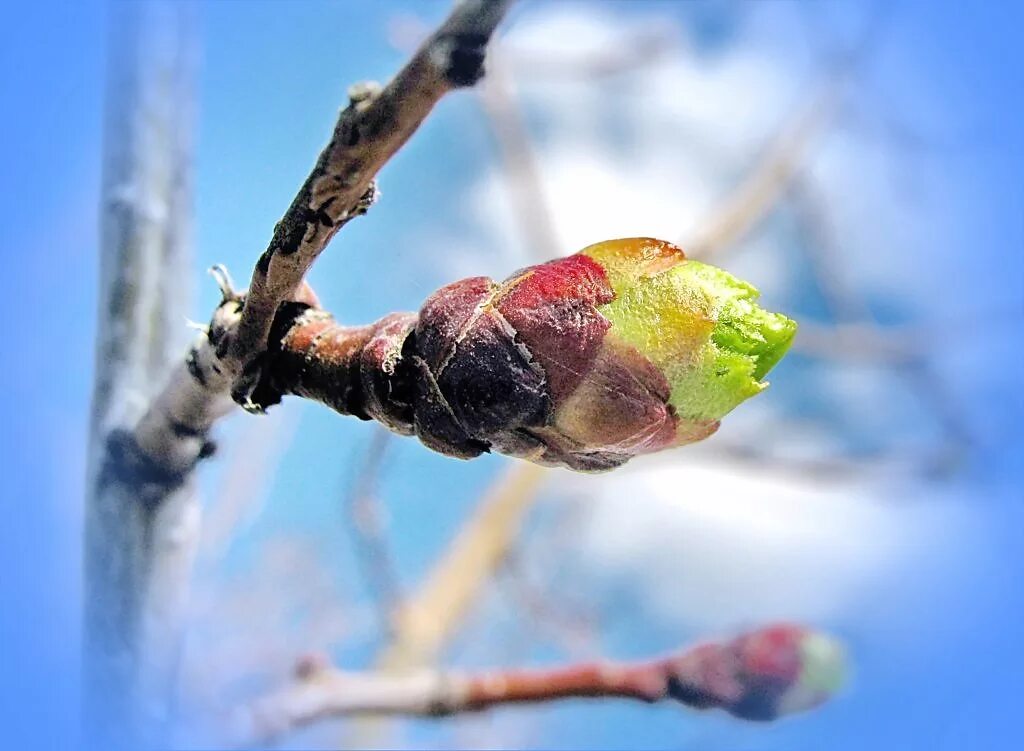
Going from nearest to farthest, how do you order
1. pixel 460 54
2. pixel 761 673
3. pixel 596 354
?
pixel 460 54 → pixel 596 354 → pixel 761 673

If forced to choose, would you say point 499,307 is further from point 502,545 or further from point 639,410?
point 502,545

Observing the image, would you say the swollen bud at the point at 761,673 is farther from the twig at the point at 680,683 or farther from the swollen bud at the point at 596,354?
the swollen bud at the point at 596,354

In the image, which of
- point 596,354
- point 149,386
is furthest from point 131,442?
point 596,354

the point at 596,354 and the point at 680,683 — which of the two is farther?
the point at 680,683

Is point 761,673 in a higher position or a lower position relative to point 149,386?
lower

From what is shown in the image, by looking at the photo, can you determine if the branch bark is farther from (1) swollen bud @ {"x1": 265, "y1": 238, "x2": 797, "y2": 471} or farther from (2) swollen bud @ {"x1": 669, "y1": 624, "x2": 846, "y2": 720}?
(2) swollen bud @ {"x1": 669, "y1": 624, "x2": 846, "y2": 720}

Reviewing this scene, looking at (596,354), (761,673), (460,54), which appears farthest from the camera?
(761,673)

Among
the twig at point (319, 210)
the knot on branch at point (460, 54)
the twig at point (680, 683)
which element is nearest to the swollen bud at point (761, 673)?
the twig at point (680, 683)

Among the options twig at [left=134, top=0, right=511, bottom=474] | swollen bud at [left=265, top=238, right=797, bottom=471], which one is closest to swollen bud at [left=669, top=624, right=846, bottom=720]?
swollen bud at [left=265, top=238, right=797, bottom=471]

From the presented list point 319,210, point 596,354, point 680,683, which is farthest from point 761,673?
point 319,210

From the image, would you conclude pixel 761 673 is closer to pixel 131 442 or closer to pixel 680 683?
pixel 680 683
